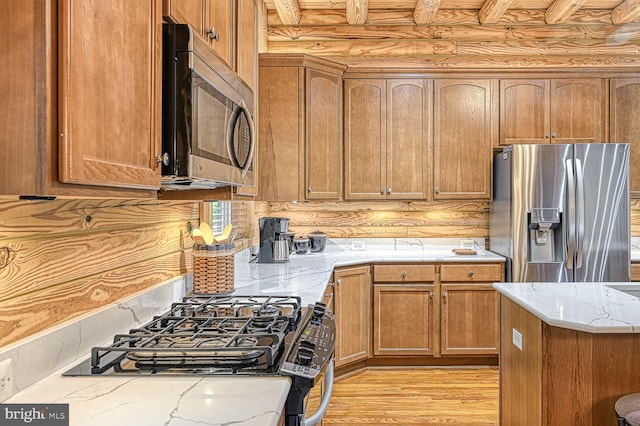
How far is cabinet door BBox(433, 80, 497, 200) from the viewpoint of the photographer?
165 inches

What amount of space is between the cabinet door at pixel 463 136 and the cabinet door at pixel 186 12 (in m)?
3.01

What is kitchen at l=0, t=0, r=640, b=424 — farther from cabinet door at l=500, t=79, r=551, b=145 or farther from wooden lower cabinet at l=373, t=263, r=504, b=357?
wooden lower cabinet at l=373, t=263, r=504, b=357

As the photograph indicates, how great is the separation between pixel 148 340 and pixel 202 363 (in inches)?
9.0

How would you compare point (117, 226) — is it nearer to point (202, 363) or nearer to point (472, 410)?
point (202, 363)

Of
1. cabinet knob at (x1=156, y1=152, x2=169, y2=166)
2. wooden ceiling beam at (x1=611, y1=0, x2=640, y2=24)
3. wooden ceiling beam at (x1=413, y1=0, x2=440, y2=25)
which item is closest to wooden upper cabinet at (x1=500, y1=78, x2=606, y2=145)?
wooden ceiling beam at (x1=611, y1=0, x2=640, y2=24)

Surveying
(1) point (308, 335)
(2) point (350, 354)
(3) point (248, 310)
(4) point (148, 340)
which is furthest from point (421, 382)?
(4) point (148, 340)

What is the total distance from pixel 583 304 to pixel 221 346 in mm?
1560

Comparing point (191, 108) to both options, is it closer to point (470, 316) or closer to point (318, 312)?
point (318, 312)

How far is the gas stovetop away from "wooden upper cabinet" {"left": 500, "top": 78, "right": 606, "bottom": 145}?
10.0 feet

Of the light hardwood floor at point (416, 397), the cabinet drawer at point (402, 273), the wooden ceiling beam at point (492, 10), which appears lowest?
the light hardwood floor at point (416, 397)

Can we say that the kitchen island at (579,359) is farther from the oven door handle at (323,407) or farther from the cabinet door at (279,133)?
the cabinet door at (279,133)

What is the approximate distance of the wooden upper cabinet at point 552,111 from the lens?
164 inches

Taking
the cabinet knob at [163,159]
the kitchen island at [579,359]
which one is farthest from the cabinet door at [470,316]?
the cabinet knob at [163,159]

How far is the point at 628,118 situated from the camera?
414 centimetres
